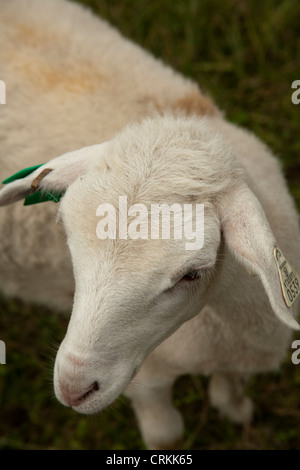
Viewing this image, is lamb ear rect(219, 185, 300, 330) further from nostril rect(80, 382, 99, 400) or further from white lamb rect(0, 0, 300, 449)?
nostril rect(80, 382, 99, 400)

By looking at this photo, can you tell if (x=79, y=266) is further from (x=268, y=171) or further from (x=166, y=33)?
(x=166, y=33)

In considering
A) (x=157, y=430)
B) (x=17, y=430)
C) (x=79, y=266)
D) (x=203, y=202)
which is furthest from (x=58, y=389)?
(x=17, y=430)

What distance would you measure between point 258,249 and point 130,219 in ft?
1.64

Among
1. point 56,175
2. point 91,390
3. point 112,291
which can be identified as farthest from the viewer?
point 56,175

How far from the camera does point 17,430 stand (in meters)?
4.40

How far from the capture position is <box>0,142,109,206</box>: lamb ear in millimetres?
2539

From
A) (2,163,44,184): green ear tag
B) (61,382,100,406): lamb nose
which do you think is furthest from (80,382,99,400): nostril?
(2,163,44,184): green ear tag

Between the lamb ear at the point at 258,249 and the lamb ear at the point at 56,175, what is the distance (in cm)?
61

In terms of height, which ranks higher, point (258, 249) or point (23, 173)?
point (23, 173)

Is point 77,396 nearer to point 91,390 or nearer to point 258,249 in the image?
point 91,390

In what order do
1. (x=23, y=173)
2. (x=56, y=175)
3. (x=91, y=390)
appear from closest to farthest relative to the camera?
(x=91, y=390)
(x=56, y=175)
(x=23, y=173)

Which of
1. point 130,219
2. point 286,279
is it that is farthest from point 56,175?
point 286,279

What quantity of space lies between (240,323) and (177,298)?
75cm

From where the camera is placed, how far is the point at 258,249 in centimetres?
221
